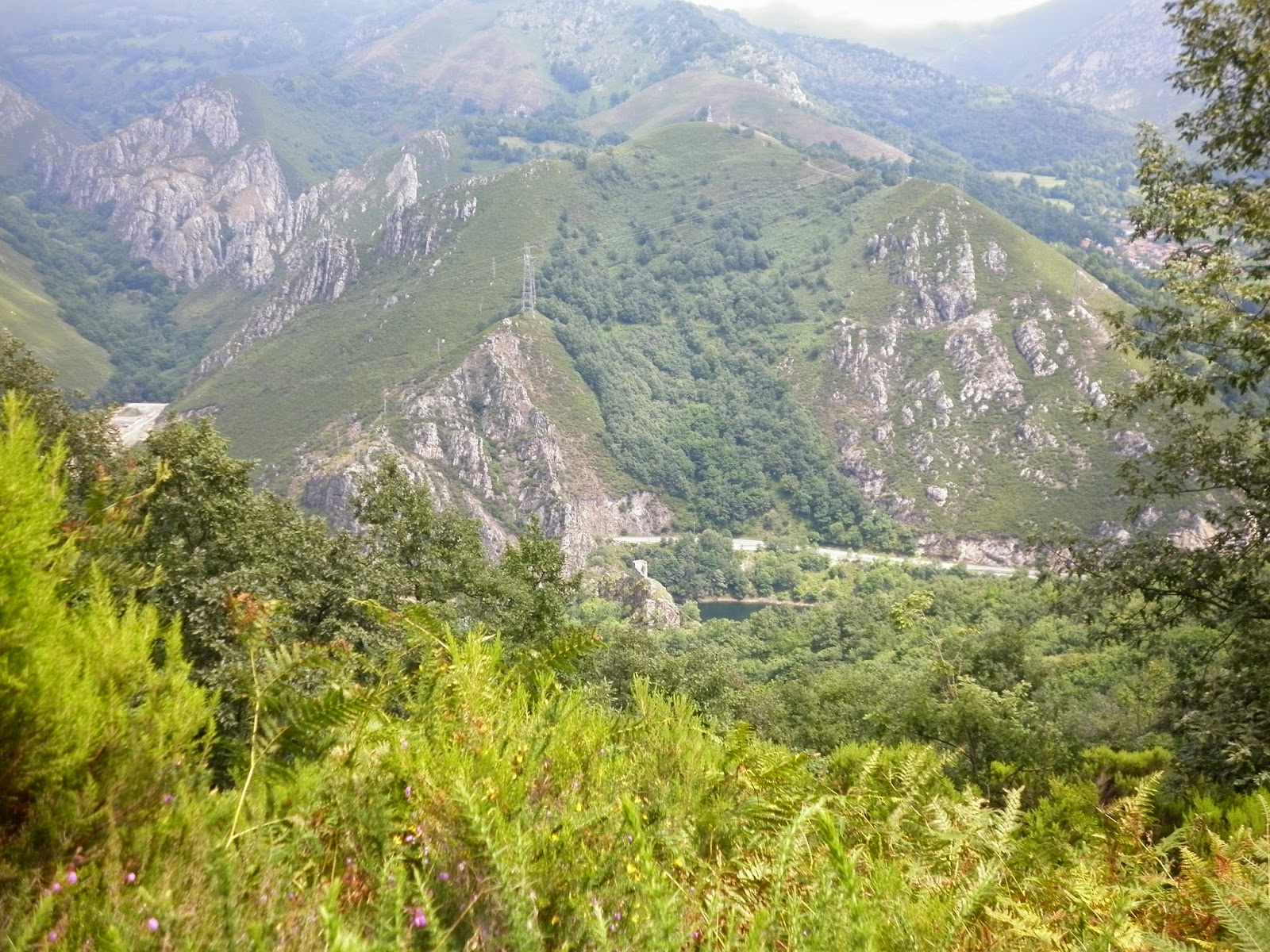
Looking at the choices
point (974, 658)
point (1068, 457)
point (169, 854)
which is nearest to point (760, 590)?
point (1068, 457)

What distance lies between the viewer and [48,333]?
166125 mm

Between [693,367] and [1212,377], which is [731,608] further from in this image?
[1212,377]

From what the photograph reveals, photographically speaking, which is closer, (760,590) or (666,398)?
(760,590)

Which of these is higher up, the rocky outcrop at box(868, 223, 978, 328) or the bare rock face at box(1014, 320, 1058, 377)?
the rocky outcrop at box(868, 223, 978, 328)

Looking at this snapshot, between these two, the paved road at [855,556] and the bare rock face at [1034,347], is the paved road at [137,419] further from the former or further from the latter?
the bare rock face at [1034,347]

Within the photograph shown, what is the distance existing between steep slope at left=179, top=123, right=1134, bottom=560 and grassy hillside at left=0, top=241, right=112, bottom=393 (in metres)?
50.5

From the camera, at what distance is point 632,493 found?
113 m

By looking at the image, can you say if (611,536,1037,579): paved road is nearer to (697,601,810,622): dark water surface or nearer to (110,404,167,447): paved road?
(697,601,810,622): dark water surface

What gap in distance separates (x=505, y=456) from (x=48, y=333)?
12940 centimetres

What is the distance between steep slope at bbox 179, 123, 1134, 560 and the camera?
100875 mm

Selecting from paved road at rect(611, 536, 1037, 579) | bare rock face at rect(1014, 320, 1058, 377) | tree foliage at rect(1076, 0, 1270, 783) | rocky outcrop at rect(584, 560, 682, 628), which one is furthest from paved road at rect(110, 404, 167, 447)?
tree foliage at rect(1076, 0, 1270, 783)

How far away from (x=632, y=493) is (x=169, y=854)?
367 feet

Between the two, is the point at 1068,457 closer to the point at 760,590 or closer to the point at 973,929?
the point at 760,590

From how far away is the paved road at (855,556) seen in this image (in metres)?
95.0
